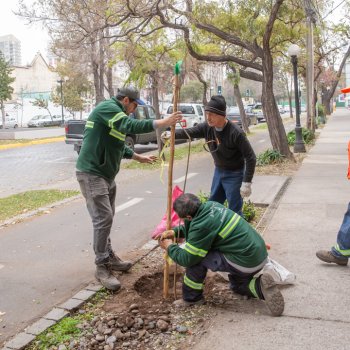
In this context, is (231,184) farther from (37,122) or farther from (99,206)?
(37,122)

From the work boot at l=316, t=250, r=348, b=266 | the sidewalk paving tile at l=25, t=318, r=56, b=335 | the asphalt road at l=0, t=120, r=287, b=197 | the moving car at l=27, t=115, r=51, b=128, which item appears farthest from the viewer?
the moving car at l=27, t=115, r=51, b=128

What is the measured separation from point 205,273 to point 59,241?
9.76 feet

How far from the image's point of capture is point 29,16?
13883mm

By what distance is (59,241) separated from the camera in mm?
6387

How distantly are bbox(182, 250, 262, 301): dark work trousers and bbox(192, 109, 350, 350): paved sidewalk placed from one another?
0.71 feet

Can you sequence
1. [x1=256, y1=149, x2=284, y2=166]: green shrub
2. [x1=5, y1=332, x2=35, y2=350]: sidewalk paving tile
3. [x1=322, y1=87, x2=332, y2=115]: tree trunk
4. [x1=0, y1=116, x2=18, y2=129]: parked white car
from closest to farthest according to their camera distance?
[x1=5, y1=332, x2=35, y2=350]: sidewalk paving tile, [x1=256, y1=149, x2=284, y2=166]: green shrub, [x1=322, y1=87, x2=332, y2=115]: tree trunk, [x1=0, y1=116, x2=18, y2=129]: parked white car

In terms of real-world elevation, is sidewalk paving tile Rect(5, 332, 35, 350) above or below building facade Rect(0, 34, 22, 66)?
below

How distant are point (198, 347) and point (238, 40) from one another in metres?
11.2

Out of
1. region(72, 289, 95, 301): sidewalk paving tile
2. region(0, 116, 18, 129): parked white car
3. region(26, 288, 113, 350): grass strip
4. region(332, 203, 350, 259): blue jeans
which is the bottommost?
region(0, 116, 18, 129): parked white car

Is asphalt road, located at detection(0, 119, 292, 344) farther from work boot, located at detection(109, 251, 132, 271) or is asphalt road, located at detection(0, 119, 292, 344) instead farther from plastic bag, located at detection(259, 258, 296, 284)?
plastic bag, located at detection(259, 258, 296, 284)

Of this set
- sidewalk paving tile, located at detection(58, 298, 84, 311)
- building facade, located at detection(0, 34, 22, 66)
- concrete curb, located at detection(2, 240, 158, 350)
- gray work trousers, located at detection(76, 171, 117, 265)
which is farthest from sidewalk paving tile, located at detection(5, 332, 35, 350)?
building facade, located at detection(0, 34, 22, 66)

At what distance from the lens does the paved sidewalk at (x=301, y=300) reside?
3.42m

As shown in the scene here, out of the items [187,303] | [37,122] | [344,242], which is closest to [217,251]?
[187,303]

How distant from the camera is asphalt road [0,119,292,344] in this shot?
4.49 metres
